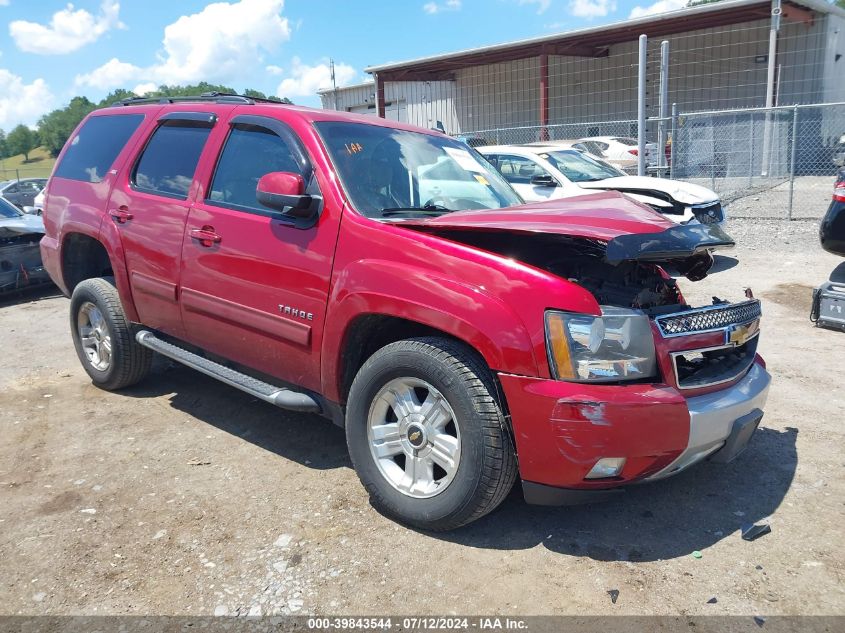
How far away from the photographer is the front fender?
2850 mm

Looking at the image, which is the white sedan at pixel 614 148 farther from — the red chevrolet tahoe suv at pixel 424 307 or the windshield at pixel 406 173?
the red chevrolet tahoe suv at pixel 424 307

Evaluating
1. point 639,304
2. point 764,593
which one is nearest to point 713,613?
point 764,593

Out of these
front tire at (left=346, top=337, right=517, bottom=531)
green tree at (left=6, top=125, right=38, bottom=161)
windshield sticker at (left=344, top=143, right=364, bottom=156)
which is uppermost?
green tree at (left=6, top=125, right=38, bottom=161)

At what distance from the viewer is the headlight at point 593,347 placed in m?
2.80

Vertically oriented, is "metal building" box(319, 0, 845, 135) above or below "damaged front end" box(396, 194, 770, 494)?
above

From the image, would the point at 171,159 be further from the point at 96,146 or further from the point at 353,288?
the point at 353,288

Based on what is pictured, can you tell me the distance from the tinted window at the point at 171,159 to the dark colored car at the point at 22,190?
17.8 metres

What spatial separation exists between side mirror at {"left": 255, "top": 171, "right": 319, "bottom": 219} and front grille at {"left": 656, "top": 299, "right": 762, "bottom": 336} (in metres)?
1.76

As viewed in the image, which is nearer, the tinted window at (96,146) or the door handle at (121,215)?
the door handle at (121,215)

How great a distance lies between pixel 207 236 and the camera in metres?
4.07

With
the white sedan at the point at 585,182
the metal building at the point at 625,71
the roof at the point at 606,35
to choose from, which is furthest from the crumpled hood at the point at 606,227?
the roof at the point at 606,35

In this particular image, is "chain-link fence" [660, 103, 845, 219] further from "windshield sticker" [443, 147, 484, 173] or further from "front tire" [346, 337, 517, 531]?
"front tire" [346, 337, 517, 531]

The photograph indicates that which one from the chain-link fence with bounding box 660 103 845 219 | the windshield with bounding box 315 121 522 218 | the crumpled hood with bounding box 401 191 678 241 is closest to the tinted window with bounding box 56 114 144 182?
the windshield with bounding box 315 121 522 218

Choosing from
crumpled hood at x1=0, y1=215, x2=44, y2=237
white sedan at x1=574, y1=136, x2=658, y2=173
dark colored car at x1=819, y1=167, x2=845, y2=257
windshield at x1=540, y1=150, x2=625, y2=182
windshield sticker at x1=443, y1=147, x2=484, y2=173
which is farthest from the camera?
white sedan at x1=574, y1=136, x2=658, y2=173
